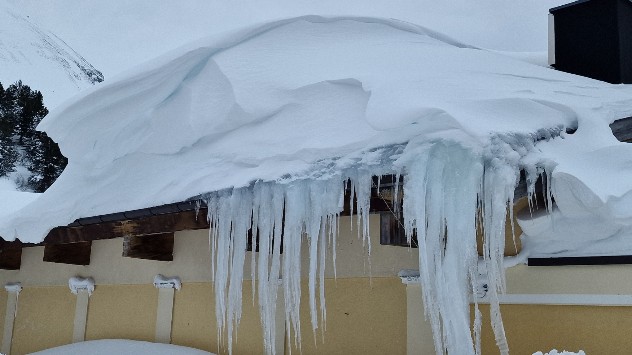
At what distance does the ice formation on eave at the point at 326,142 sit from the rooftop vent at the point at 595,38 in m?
0.72

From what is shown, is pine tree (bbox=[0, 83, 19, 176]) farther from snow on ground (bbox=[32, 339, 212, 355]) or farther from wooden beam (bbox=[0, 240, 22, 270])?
snow on ground (bbox=[32, 339, 212, 355])

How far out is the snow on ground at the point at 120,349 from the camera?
5.65 metres

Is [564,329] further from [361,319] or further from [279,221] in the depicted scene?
[279,221]

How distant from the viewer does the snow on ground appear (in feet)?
18.5

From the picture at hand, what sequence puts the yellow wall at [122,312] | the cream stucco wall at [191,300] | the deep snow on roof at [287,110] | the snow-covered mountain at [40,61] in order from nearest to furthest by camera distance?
1. the deep snow on roof at [287,110]
2. the cream stucco wall at [191,300]
3. the yellow wall at [122,312]
4. the snow-covered mountain at [40,61]

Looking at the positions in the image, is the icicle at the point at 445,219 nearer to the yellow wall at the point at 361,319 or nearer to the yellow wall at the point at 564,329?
the yellow wall at the point at 564,329

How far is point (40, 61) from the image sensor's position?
90562 millimetres

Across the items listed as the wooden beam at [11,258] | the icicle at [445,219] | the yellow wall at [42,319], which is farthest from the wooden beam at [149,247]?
the icicle at [445,219]

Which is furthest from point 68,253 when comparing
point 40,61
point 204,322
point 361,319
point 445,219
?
point 40,61

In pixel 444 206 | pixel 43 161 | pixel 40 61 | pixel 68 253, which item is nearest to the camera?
pixel 444 206

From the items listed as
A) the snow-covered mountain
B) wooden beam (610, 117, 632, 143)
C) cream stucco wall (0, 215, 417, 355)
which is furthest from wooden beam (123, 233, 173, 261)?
the snow-covered mountain

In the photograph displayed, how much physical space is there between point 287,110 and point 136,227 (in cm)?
171

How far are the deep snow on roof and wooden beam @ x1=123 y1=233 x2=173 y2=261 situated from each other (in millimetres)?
668

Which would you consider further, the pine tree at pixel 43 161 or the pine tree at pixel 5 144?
the pine tree at pixel 5 144
